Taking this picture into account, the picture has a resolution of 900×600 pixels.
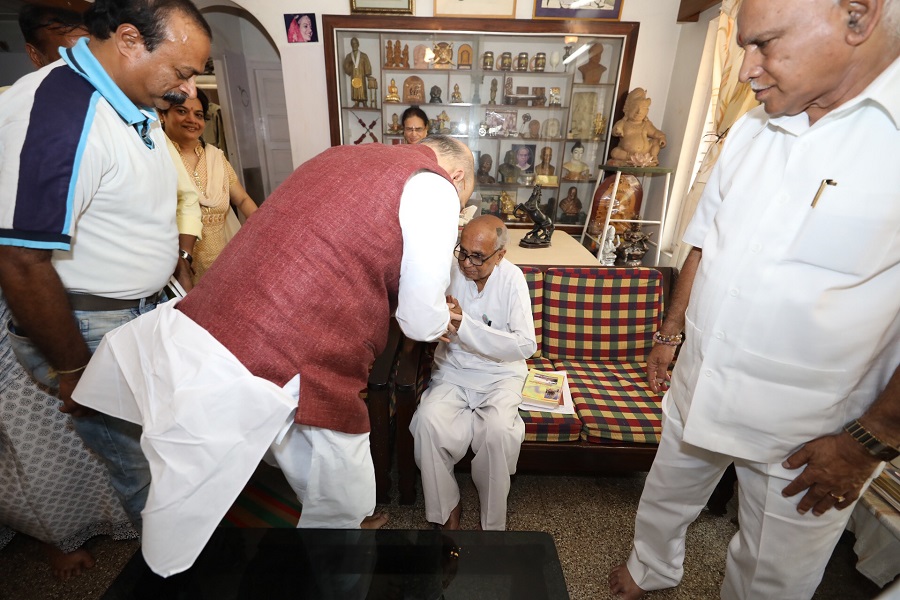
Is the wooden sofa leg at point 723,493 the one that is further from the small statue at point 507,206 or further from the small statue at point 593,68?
the small statue at point 593,68

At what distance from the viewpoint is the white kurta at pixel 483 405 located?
1.74 m

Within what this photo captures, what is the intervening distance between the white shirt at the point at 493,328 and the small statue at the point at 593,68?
3.20m

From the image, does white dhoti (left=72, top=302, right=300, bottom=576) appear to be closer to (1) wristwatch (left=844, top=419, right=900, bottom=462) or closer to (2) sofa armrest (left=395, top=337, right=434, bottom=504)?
(2) sofa armrest (left=395, top=337, right=434, bottom=504)

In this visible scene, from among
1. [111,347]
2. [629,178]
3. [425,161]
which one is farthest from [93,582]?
[629,178]

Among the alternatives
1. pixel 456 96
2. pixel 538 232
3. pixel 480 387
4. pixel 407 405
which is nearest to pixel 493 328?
pixel 480 387

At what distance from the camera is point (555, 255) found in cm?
325

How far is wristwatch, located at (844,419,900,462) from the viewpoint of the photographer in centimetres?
90

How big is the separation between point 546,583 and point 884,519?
50.9 inches

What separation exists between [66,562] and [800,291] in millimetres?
2582

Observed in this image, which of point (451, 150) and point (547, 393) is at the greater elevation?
point (451, 150)

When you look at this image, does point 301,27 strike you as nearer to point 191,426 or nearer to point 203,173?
point 203,173

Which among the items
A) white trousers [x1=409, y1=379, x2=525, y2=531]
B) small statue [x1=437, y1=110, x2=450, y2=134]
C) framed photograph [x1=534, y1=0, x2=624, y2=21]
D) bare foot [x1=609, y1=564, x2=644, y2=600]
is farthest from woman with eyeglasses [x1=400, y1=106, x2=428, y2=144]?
bare foot [x1=609, y1=564, x2=644, y2=600]

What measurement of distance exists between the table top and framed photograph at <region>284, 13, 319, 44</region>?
2.76 meters

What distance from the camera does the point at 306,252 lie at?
0.96 metres
